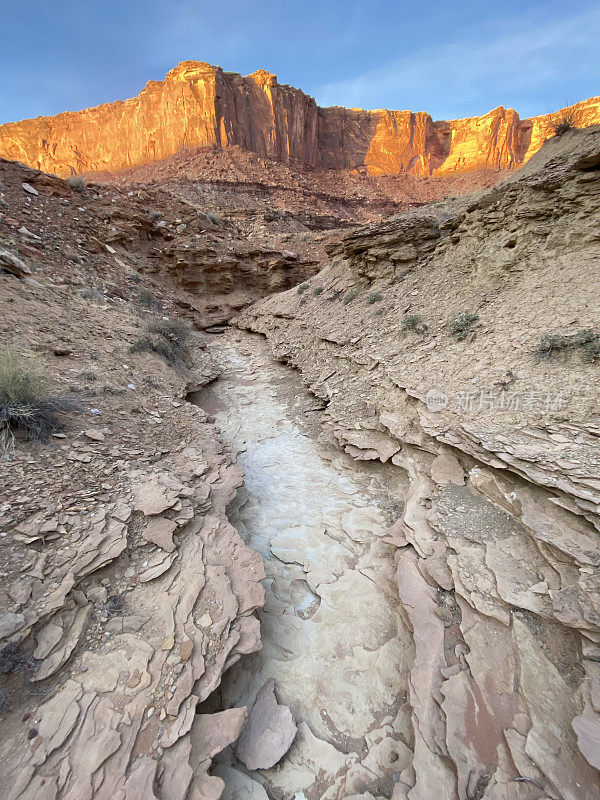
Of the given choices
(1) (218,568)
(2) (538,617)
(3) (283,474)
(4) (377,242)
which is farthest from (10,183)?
(2) (538,617)

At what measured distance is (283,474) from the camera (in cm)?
588

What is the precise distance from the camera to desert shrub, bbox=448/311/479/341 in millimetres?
6180

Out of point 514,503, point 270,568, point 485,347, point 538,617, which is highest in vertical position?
point 485,347

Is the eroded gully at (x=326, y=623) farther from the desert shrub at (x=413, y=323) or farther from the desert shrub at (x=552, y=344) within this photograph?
the desert shrub at (x=413, y=323)

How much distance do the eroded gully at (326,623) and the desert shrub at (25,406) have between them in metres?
2.68

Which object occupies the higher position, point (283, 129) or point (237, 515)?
point (283, 129)

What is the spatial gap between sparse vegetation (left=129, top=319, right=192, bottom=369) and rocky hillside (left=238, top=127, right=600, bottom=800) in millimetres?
3497

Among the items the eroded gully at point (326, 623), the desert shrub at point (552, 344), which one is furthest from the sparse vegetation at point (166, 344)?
the desert shrub at point (552, 344)

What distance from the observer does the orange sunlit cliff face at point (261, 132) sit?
33.7 meters

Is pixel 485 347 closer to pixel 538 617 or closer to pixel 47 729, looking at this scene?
pixel 538 617

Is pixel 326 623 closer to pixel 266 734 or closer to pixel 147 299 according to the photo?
pixel 266 734

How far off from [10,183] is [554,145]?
15888mm

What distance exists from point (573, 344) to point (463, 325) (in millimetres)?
1973

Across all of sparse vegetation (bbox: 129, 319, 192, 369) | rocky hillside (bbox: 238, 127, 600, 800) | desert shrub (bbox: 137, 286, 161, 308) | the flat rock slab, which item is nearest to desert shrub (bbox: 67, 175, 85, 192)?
desert shrub (bbox: 137, 286, 161, 308)
